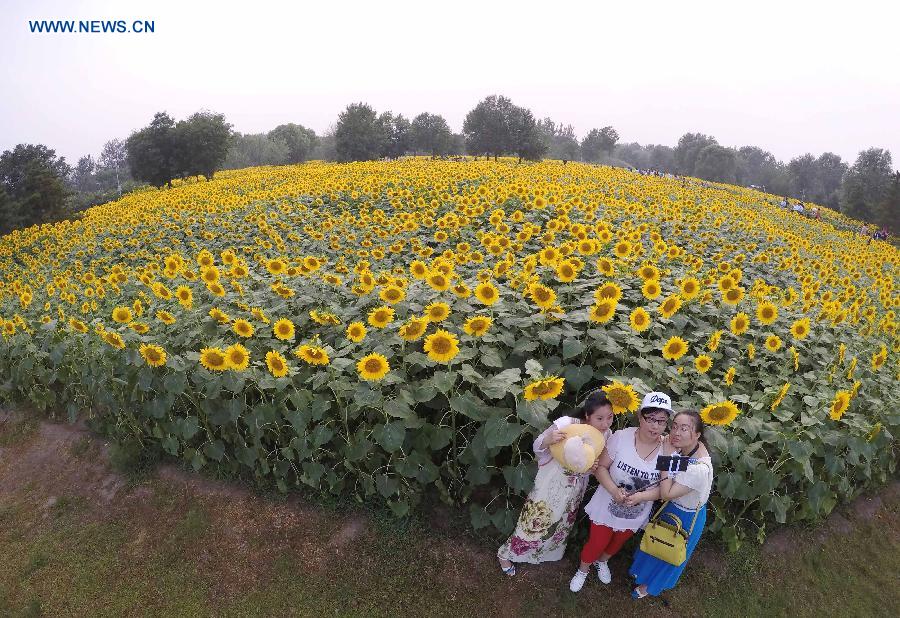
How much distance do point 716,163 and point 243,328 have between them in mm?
95351

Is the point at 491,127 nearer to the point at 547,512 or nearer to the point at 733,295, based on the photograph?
the point at 733,295

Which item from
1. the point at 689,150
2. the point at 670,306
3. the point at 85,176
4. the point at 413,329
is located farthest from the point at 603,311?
the point at 85,176

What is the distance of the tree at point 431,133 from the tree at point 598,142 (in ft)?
195

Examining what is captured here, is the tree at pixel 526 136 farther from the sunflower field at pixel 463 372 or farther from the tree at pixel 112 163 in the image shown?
the tree at pixel 112 163

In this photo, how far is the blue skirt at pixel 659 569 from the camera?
3.90 meters

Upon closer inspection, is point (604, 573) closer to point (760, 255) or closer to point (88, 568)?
point (88, 568)

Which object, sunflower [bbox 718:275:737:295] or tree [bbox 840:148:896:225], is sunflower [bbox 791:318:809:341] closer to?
sunflower [bbox 718:275:737:295]

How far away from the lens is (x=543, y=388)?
3686mm

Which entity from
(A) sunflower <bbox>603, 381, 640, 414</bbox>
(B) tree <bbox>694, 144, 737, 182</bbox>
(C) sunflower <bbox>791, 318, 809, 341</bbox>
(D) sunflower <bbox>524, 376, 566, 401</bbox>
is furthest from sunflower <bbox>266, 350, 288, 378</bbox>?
(B) tree <bbox>694, 144, 737, 182</bbox>

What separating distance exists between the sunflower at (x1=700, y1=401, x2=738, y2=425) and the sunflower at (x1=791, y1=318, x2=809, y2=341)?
250 cm

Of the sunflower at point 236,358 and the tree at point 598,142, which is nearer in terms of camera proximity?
the sunflower at point 236,358

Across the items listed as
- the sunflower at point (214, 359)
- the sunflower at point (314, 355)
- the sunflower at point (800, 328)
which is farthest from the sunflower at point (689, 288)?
the sunflower at point (214, 359)

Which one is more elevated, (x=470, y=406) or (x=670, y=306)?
(x=670, y=306)

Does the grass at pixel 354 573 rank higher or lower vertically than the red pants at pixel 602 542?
lower
